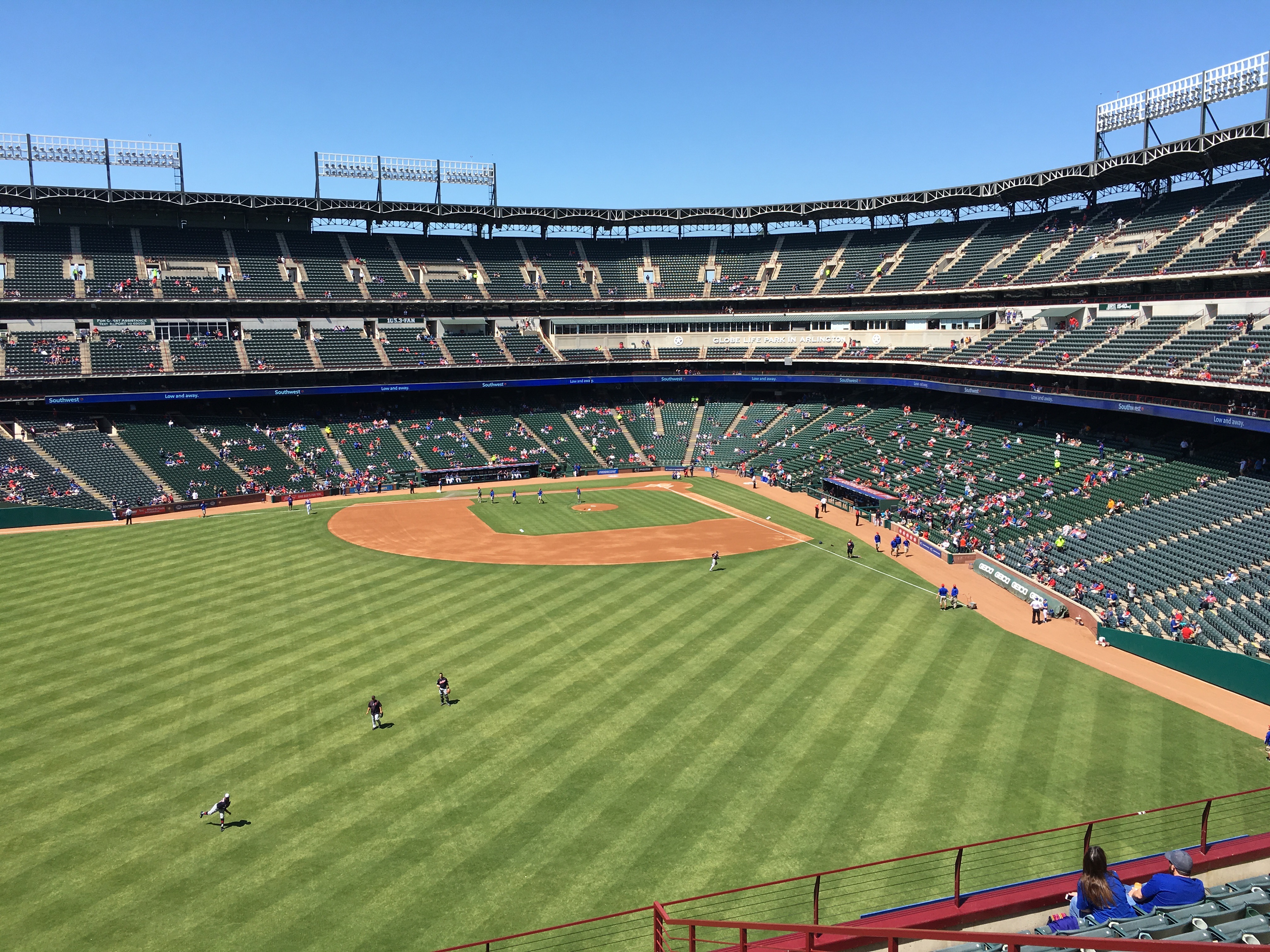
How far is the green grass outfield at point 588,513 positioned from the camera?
5259cm

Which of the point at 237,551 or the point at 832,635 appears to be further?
the point at 237,551

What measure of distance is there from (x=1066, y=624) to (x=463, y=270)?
6851cm

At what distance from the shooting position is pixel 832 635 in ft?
104

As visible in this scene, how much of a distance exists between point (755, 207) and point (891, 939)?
86.9 metres

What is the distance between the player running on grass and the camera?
1897 centimetres

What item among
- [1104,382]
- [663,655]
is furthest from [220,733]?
[1104,382]

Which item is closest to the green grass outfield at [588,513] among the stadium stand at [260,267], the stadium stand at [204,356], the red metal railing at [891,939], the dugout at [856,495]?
the dugout at [856,495]

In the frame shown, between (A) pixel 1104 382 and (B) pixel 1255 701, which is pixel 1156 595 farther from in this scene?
(A) pixel 1104 382

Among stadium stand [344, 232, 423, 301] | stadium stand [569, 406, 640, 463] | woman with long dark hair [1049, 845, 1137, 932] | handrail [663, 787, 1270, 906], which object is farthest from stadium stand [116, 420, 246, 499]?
woman with long dark hair [1049, 845, 1137, 932]

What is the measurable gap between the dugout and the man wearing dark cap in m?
43.0

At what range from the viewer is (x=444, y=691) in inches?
997

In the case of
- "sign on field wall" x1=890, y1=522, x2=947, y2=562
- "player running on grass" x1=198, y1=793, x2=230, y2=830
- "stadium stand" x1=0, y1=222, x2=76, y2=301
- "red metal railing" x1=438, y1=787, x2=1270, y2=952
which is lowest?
"red metal railing" x1=438, y1=787, x2=1270, y2=952

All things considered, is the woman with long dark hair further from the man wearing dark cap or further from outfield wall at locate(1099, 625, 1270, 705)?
outfield wall at locate(1099, 625, 1270, 705)

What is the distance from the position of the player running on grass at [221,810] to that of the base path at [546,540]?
24.3 metres
